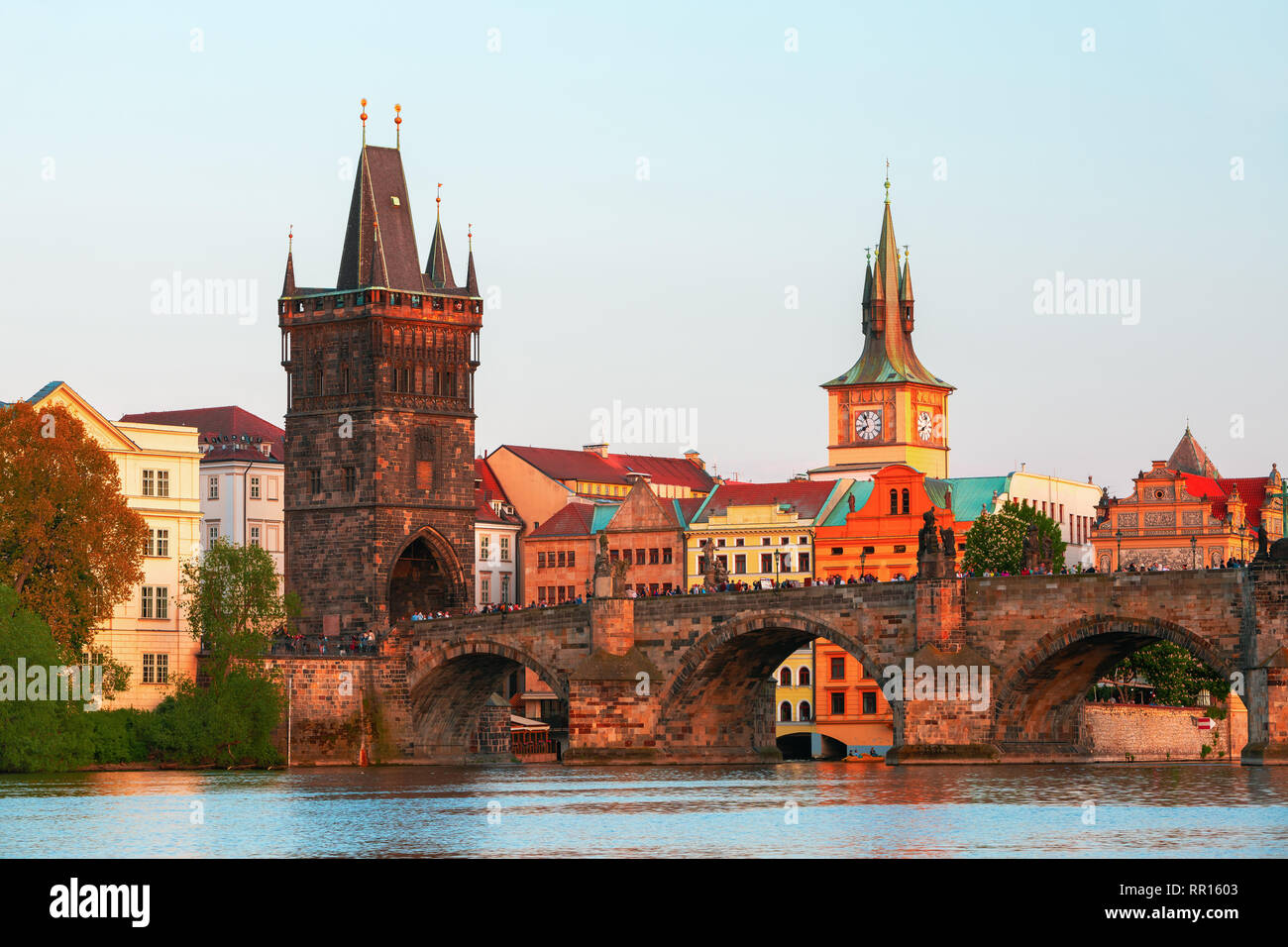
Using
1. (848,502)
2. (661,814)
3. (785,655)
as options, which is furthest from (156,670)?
(848,502)

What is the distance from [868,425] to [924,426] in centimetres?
334

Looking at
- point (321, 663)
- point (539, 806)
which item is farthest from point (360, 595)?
point (539, 806)

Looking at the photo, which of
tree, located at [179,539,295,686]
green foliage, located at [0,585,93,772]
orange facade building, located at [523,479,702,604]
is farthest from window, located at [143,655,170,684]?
orange facade building, located at [523,479,702,604]

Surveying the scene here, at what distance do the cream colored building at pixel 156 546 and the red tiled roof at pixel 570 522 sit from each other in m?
34.2

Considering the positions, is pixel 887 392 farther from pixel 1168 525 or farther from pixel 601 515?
pixel 601 515

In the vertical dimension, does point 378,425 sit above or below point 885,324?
Result: below

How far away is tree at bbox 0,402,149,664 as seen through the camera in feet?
272

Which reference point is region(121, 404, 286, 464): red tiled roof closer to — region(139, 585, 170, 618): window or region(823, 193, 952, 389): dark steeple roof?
region(139, 585, 170, 618): window

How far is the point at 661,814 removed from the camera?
192 ft

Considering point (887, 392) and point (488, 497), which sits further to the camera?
point (887, 392)

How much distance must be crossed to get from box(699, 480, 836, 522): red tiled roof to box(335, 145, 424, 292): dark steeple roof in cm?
2585

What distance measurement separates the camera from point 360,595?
10194 centimetres

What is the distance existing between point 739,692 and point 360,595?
17074mm
